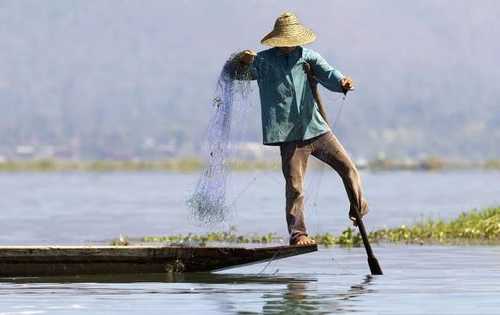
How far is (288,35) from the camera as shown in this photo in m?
19.4

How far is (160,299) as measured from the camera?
17.4 metres

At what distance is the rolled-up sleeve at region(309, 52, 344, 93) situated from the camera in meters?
19.4

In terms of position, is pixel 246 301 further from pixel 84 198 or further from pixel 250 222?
pixel 84 198

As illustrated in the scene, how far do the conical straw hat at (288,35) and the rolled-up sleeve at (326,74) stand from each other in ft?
0.86

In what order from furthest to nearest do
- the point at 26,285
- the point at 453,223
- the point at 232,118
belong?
the point at 453,223 < the point at 232,118 < the point at 26,285

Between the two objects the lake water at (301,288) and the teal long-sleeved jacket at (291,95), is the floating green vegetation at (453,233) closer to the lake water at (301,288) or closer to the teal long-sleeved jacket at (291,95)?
the lake water at (301,288)

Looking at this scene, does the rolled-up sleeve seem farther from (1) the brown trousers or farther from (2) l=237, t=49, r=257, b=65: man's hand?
(2) l=237, t=49, r=257, b=65: man's hand

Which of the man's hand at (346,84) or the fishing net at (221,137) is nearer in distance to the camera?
the man's hand at (346,84)

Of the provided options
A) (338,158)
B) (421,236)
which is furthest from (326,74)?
(421,236)

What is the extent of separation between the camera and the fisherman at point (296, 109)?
1948 cm

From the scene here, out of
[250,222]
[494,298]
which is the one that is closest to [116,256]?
[494,298]

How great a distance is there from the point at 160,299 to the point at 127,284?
1495mm

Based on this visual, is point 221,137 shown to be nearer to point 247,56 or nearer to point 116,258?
point 247,56

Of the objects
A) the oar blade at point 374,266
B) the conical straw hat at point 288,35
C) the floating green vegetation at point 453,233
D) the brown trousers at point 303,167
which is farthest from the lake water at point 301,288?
the conical straw hat at point 288,35
